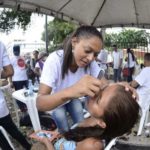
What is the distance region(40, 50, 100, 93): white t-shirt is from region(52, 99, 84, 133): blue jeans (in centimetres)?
36

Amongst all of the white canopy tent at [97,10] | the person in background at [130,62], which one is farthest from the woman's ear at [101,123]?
the person in background at [130,62]

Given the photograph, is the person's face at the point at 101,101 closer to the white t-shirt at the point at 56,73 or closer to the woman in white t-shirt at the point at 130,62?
the white t-shirt at the point at 56,73

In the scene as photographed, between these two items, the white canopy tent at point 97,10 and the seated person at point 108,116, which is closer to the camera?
the seated person at point 108,116

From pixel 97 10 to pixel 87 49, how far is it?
3.70 meters

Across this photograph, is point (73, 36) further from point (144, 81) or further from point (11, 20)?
point (11, 20)

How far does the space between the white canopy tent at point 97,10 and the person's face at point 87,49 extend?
2.73 meters

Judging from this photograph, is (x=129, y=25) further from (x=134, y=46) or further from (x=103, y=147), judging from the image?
(x=134, y=46)

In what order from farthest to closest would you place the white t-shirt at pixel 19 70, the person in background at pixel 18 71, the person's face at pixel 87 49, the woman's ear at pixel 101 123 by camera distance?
the white t-shirt at pixel 19 70 < the person in background at pixel 18 71 < the person's face at pixel 87 49 < the woman's ear at pixel 101 123

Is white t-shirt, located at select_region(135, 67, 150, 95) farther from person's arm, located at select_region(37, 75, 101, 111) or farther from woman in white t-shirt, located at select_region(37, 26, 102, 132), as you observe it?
person's arm, located at select_region(37, 75, 101, 111)

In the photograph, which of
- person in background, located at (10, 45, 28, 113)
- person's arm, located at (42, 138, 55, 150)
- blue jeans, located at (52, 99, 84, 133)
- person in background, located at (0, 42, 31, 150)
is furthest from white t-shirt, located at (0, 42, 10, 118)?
person in background, located at (10, 45, 28, 113)

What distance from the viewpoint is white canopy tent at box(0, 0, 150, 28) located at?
5.09m

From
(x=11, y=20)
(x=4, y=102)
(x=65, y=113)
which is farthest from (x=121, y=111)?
(x=11, y=20)

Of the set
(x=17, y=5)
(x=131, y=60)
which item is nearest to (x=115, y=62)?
(x=131, y=60)

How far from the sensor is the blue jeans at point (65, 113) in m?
3.01
